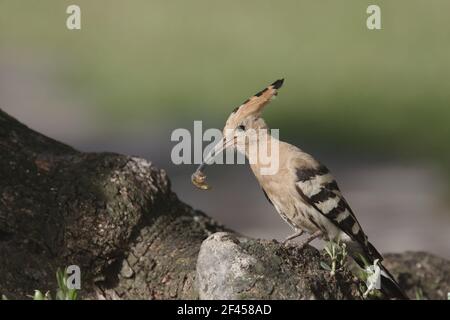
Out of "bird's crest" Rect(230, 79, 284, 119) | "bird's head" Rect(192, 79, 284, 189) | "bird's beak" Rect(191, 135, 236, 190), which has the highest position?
"bird's crest" Rect(230, 79, 284, 119)

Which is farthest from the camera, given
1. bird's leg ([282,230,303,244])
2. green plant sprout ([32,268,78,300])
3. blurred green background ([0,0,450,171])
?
blurred green background ([0,0,450,171])

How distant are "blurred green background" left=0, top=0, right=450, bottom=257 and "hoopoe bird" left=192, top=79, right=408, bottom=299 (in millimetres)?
3353

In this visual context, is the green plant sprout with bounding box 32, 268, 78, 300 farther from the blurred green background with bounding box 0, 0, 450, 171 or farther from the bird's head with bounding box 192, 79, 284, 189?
the blurred green background with bounding box 0, 0, 450, 171

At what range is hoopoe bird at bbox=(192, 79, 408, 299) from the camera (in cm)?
490

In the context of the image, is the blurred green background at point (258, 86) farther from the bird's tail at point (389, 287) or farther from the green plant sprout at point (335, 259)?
the green plant sprout at point (335, 259)

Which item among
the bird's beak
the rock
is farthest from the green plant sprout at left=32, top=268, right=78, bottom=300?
the bird's beak

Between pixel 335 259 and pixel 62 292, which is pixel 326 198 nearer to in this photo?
pixel 335 259

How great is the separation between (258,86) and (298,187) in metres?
7.05

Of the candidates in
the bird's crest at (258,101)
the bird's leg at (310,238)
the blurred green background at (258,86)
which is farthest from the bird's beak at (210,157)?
the blurred green background at (258,86)

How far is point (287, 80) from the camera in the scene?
1272cm

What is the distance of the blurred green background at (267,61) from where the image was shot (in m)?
11.5

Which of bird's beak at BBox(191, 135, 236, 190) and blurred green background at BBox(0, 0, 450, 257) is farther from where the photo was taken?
blurred green background at BBox(0, 0, 450, 257)
